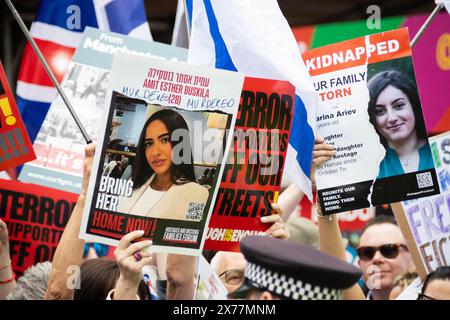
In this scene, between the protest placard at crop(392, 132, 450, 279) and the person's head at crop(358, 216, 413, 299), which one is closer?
the protest placard at crop(392, 132, 450, 279)

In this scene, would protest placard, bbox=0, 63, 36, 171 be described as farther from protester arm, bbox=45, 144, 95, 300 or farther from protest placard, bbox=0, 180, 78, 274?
protest placard, bbox=0, 180, 78, 274

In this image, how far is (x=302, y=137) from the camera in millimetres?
3406

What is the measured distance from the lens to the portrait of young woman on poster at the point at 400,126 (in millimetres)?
3412

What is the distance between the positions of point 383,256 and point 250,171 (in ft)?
4.78

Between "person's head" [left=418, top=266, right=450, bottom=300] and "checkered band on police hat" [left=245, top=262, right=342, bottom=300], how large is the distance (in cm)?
132

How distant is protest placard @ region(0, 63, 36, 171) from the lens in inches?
138

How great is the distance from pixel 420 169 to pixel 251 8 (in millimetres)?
925

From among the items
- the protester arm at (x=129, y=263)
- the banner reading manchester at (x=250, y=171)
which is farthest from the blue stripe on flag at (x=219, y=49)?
the protester arm at (x=129, y=263)

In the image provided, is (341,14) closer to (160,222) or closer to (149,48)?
(149,48)

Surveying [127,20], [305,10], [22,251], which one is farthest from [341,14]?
[22,251]

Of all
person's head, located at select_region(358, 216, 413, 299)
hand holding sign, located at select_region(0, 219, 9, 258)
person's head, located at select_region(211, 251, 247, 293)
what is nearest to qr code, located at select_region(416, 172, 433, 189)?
person's head, located at select_region(211, 251, 247, 293)

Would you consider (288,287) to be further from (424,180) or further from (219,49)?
(219,49)

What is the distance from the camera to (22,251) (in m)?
4.24

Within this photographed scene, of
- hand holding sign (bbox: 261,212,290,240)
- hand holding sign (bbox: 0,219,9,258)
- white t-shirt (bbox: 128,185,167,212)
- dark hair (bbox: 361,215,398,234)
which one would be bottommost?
hand holding sign (bbox: 0,219,9,258)
